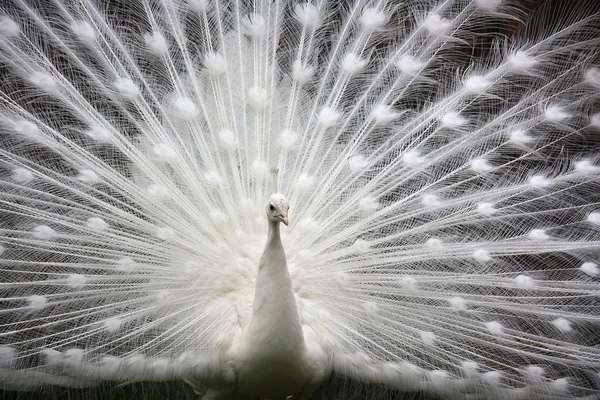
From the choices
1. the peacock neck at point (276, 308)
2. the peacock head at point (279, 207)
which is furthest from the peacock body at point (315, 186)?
the peacock head at point (279, 207)

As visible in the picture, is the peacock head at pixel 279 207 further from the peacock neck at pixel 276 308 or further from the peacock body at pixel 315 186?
the peacock body at pixel 315 186

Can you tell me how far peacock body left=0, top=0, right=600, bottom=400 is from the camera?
2605 mm

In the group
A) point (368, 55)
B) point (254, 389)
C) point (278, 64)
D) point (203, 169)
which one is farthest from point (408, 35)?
point (254, 389)

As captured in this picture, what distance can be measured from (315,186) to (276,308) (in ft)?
2.15

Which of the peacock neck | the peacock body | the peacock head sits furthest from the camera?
the peacock body

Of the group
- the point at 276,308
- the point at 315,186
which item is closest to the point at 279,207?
the point at 276,308

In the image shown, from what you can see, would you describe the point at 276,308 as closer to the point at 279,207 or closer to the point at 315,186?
the point at 279,207

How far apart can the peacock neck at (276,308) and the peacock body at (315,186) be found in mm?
45

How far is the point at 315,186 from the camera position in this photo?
9.66 feet

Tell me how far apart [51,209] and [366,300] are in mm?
1239

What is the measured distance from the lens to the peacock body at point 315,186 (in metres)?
2.61

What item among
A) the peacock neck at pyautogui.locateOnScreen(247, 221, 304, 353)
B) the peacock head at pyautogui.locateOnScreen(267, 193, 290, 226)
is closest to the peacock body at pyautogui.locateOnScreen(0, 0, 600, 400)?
the peacock neck at pyautogui.locateOnScreen(247, 221, 304, 353)

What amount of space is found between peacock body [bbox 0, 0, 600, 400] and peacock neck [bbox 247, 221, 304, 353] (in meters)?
0.05

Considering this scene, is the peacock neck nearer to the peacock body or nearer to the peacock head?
the peacock body
